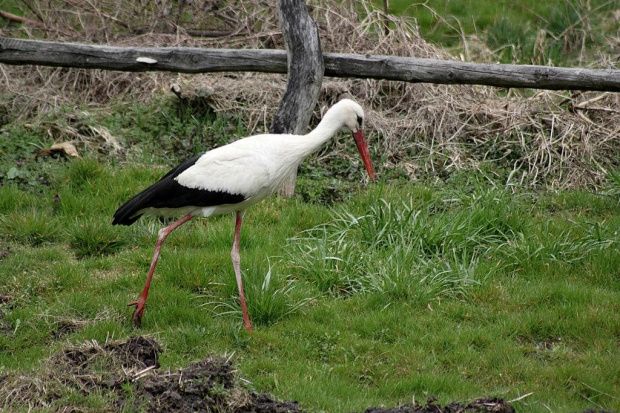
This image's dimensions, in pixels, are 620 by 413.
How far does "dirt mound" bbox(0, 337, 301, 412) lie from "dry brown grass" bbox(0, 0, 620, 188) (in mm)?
4450

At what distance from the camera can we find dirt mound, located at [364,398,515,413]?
4.39 metres

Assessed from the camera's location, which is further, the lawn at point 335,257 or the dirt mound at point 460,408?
the lawn at point 335,257

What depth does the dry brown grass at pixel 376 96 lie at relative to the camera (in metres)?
8.77

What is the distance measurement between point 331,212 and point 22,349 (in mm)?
2950

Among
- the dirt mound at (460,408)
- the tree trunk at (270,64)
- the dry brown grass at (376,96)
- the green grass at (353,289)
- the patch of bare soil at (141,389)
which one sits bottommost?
the green grass at (353,289)

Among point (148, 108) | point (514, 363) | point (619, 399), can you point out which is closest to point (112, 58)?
point (148, 108)

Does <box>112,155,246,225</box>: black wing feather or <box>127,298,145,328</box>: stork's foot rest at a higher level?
<box>112,155,246,225</box>: black wing feather

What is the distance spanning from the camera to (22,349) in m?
5.56

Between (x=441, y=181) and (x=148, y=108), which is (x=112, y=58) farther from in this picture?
(x=441, y=181)

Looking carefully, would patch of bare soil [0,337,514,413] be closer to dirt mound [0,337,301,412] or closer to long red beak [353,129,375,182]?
dirt mound [0,337,301,412]

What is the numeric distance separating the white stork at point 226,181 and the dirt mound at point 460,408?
167cm

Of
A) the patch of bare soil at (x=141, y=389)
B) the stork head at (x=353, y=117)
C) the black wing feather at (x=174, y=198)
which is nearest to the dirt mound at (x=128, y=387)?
the patch of bare soil at (x=141, y=389)

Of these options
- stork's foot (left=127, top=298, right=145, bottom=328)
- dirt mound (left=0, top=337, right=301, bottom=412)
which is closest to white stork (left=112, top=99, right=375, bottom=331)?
stork's foot (left=127, top=298, right=145, bottom=328)

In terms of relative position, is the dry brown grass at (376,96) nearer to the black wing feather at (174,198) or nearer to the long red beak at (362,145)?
the long red beak at (362,145)
